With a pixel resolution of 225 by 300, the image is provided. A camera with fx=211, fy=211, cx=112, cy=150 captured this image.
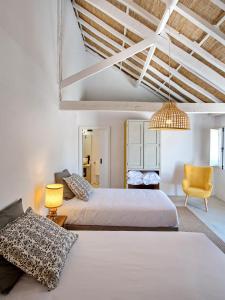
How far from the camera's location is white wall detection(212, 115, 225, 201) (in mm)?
5680

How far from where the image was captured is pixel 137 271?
1505 mm

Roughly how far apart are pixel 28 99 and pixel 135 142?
3.65 m

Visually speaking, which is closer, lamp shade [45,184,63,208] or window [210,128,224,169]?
lamp shade [45,184,63,208]

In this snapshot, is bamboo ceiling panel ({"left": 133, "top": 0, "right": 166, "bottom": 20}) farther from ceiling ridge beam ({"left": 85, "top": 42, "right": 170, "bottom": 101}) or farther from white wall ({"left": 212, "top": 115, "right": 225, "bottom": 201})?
white wall ({"left": 212, "top": 115, "right": 225, "bottom": 201})

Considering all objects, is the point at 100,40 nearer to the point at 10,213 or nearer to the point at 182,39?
the point at 182,39

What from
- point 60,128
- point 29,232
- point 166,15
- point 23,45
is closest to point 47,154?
point 60,128

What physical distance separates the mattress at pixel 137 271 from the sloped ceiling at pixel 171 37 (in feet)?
8.70

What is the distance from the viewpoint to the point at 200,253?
1.75 meters

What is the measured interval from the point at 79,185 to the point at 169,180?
11.8ft

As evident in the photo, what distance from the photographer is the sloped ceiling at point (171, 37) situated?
9.10 feet

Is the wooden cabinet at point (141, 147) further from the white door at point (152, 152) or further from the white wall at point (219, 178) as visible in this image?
the white wall at point (219, 178)

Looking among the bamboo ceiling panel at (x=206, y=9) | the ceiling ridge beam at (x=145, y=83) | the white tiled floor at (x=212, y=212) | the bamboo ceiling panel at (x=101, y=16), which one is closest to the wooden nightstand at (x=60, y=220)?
the white tiled floor at (x=212, y=212)

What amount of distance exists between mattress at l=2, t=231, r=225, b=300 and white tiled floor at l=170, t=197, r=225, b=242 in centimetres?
200

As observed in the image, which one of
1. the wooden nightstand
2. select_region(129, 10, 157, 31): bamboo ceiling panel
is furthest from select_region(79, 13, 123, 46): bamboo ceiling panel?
the wooden nightstand
